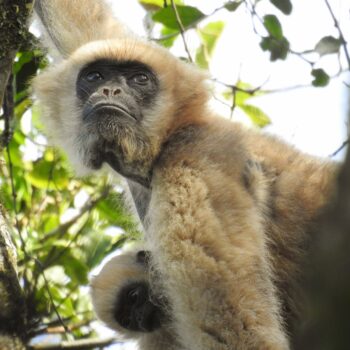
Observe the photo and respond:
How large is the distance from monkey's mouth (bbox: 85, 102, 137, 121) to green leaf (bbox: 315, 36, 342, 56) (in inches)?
68.7

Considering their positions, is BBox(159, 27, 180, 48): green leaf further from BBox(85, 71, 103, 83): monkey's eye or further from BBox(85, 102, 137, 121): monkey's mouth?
BBox(85, 102, 137, 121): monkey's mouth

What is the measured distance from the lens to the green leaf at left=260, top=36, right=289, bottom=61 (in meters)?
5.64

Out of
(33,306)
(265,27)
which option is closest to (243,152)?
(265,27)

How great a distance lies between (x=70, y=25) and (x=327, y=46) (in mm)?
2707

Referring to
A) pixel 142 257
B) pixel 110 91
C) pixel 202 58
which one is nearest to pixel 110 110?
pixel 110 91

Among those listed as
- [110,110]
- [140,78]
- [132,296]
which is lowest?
[132,296]

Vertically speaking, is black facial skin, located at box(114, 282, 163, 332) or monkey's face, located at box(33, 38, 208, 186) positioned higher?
monkey's face, located at box(33, 38, 208, 186)

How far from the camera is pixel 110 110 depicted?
503 centimetres

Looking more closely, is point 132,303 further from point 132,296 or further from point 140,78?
point 140,78

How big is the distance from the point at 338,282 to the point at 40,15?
6.00 m

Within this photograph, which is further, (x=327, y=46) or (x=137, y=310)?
(x=327, y=46)

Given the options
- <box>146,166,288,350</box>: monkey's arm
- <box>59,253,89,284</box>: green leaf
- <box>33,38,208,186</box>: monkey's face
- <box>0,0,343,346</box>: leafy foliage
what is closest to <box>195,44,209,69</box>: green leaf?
<box>0,0,343,346</box>: leafy foliage

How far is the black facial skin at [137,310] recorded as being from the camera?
16.9ft

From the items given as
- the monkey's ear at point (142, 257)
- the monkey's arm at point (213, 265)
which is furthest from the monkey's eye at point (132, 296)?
the monkey's arm at point (213, 265)
